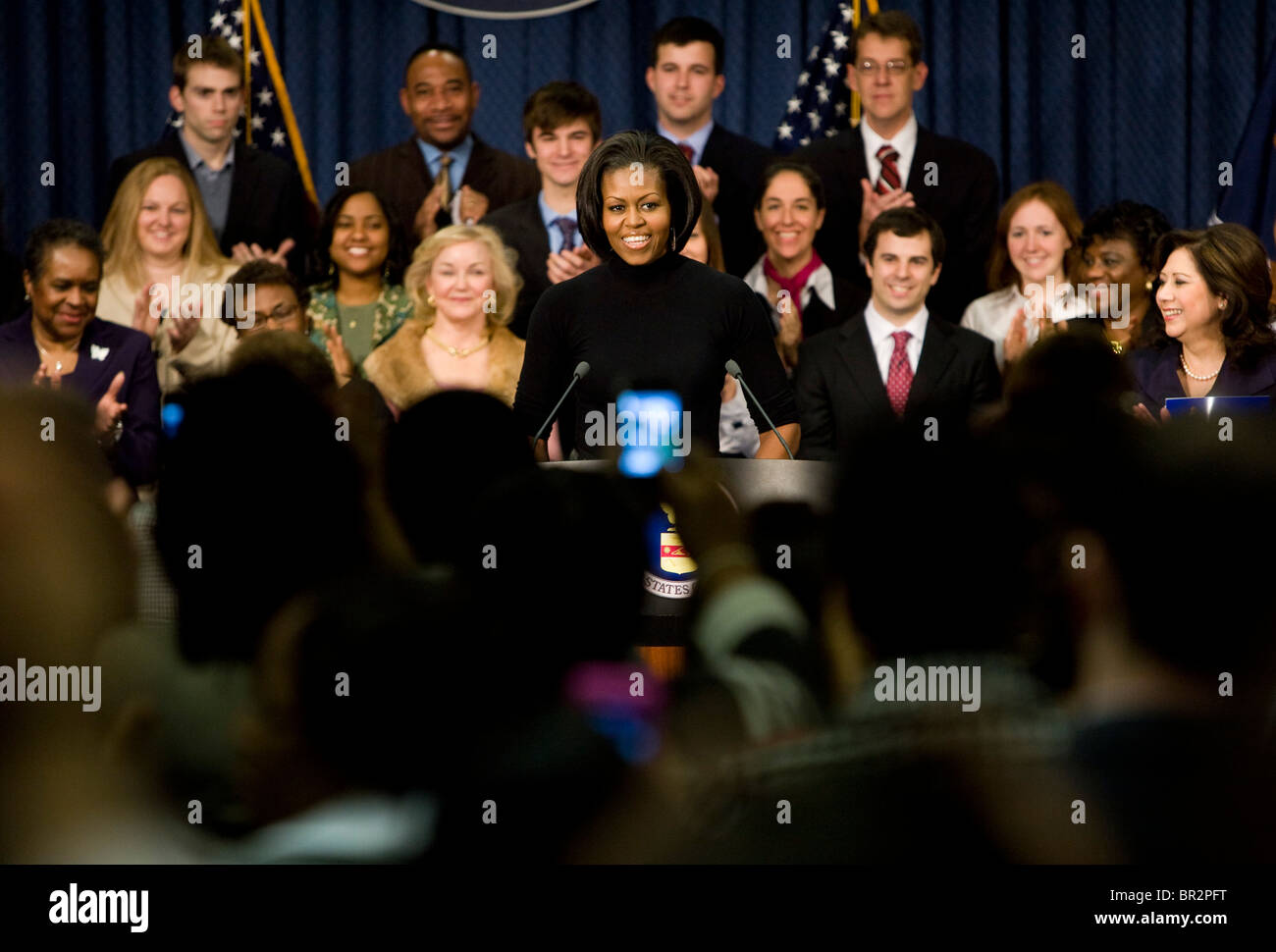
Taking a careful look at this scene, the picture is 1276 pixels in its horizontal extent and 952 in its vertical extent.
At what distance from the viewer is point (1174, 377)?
384cm

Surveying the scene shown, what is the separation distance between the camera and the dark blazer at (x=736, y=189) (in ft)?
16.1

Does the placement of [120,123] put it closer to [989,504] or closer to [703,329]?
[703,329]

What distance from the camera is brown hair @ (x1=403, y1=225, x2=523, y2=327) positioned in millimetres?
4348

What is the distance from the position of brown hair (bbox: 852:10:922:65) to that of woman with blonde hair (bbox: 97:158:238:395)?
6.51ft

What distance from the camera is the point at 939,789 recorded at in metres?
1.45

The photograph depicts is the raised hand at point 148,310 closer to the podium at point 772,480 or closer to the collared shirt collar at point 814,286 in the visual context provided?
the collared shirt collar at point 814,286

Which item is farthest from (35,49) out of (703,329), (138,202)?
(703,329)

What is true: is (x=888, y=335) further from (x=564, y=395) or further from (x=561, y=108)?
(x=564, y=395)

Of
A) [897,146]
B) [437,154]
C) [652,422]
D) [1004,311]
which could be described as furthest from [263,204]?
[652,422]

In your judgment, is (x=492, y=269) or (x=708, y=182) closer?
(x=492, y=269)

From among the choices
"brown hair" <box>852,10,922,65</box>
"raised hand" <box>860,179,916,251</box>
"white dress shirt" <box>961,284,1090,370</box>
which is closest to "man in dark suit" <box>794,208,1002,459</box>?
"white dress shirt" <box>961,284,1090,370</box>

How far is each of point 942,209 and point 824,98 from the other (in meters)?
0.97

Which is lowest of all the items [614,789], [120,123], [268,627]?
[614,789]
